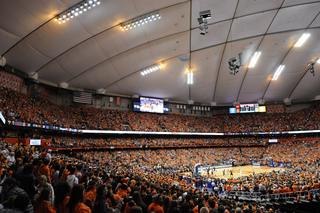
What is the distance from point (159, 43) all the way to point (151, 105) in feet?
64.6

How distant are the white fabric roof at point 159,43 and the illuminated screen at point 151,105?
6.04 ft

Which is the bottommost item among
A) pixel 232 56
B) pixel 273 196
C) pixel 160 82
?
pixel 273 196

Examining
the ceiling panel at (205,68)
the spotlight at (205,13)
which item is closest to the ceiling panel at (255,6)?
the ceiling panel at (205,68)

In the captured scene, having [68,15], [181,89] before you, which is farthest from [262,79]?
[68,15]

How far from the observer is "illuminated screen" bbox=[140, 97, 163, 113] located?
153 ft

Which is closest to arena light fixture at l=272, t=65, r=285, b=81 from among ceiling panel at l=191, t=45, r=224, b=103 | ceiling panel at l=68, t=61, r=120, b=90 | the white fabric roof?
the white fabric roof

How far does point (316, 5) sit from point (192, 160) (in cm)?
3285

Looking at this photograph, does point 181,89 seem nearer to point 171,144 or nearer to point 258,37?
point 171,144

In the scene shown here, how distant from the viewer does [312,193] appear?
14.8 m

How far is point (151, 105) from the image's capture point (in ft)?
158

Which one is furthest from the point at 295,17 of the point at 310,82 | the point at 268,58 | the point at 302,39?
the point at 310,82

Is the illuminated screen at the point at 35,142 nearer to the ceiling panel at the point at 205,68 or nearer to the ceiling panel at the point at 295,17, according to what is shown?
the ceiling panel at the point at 205,68

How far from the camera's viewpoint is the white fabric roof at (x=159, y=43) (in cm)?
2259

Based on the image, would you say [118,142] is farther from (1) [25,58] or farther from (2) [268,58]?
(2) [268,58]
